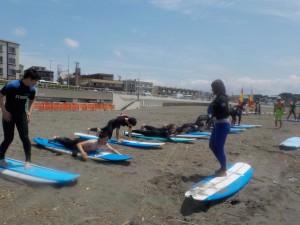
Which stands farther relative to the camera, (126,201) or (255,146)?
(255,146)

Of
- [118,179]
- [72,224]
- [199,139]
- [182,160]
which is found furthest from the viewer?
[199,139]

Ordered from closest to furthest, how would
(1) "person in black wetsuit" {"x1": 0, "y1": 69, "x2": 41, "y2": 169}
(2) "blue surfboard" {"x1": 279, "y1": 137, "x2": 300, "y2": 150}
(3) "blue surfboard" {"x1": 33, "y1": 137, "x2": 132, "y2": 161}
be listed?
(1) "person in black wetsuit" {"x1": 0, "y1": 69, "x2": 41, "y2": 169}
(3) "blue surfboard" {"x1": 33, "y1": 137, "x2": 132, "y2": 161}
(2) "blue surfboard" {"x1": 279, "y1": 137, "x2": 300, "y2": 150}

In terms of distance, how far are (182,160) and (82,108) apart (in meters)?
24.6

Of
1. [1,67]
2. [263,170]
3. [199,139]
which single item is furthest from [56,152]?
[1,67]

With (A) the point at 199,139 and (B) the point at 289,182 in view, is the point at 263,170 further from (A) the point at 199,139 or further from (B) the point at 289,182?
(A) the point at 199,139

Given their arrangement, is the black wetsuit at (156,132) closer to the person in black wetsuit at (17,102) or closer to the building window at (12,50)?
the person in black wetsuit at (17,102)

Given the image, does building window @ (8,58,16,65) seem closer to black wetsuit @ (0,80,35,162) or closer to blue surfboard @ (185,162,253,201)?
black wetsuit @ (0,80,35,162)

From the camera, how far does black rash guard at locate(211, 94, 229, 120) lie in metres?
5.64

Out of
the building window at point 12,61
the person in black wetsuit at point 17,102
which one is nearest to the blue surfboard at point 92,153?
the person in black wetsuit at point 17,102

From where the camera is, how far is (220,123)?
18.6ft

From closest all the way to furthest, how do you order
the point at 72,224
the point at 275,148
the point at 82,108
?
the point at 72,224, the point at 275,148, the point at 82,108

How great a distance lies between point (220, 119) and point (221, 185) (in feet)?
3.87

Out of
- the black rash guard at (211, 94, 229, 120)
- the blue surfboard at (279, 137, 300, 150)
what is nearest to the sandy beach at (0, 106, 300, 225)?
the black rash guard at (211, 94, 229, 120)

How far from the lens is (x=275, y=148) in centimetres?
1034
